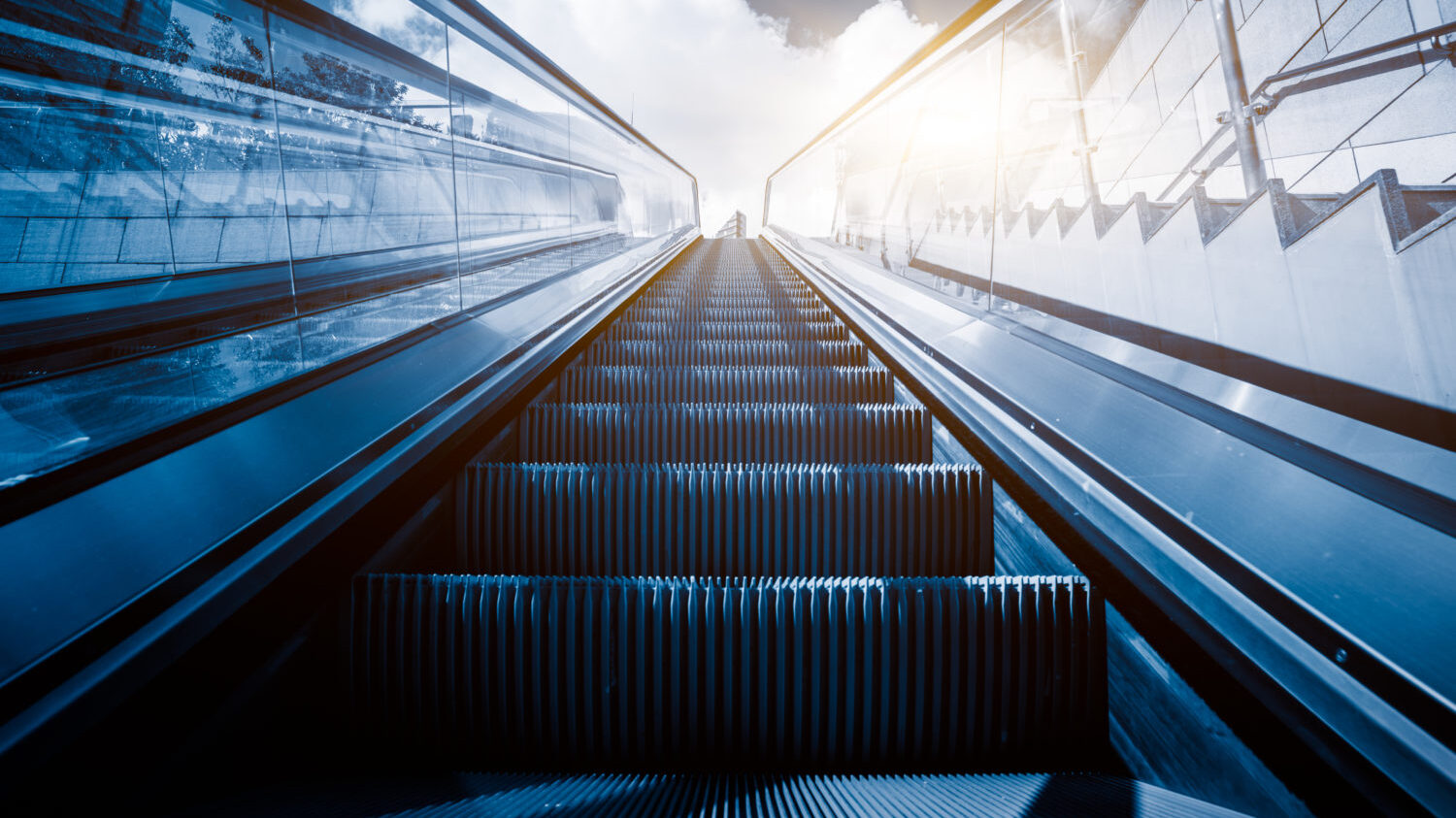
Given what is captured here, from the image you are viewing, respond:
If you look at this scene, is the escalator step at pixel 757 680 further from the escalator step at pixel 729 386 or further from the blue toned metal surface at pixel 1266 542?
the escalator step at pixel 729 386

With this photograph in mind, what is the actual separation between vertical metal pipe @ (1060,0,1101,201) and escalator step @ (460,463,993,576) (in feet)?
14.6

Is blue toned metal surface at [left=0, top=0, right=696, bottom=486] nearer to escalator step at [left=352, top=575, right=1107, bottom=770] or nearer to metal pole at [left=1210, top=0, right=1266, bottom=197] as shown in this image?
escalator step at [left=352, top=575, right=1107, bottom=770]

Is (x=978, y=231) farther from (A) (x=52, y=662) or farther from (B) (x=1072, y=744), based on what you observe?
(A) (x=52, y=662)

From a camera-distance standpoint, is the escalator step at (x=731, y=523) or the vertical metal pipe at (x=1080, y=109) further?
the vertical metal pipe at (x=1080, y=109)

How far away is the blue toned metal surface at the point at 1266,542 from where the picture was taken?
653 mm

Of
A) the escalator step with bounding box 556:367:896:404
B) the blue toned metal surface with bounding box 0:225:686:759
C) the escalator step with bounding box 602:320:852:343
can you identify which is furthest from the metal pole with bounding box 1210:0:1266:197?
the blue toned metal surface with bounding box 0:225:686:759

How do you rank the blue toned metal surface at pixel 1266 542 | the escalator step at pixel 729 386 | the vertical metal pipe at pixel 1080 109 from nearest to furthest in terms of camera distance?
the blue toned metal surface at pixel 1266 542
the escalator step at pixel 729 386
the vertical metal pipe at pixel 1080 109

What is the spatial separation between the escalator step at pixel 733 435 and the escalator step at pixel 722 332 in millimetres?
1384

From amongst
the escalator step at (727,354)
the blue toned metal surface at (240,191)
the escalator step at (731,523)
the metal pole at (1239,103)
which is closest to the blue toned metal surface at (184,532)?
the blue toned metal surface at (240,191)

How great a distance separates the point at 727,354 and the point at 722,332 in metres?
0.48

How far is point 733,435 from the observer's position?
2.14m

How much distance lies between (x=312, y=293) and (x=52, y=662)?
4.09 metres

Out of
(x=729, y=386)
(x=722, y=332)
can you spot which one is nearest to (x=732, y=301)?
(x=722, y=332)

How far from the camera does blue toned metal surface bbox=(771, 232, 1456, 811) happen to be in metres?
0.65
